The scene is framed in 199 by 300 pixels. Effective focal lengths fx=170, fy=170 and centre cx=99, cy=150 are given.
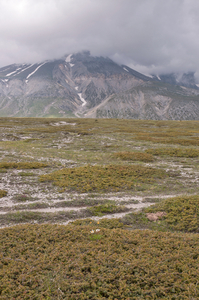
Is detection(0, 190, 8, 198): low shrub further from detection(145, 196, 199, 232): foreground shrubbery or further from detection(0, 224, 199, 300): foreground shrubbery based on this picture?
detection(145, 196, 199, 232): foreground shrubbery

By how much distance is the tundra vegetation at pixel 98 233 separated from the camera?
884 centimetres

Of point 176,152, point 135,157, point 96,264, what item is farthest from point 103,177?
point 176,152

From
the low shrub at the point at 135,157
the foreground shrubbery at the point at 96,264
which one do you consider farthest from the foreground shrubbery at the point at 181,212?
the low shrub at the point at 135,157

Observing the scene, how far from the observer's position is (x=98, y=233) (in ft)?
43.1

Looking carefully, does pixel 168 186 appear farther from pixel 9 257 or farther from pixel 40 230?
pixel 9 257

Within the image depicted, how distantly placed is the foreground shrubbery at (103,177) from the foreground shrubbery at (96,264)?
10.1 m

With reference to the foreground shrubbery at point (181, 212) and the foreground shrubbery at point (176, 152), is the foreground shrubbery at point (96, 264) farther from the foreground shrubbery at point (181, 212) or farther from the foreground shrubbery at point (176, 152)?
the foreground shrubbery at point (176, 152)

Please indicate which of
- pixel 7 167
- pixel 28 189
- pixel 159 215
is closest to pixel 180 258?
pixel 159 215

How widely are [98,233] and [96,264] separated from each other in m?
3.18

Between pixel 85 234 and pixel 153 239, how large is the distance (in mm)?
5019

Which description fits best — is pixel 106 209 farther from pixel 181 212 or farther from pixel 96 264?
pixel 96 264

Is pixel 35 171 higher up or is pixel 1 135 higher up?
pixel 1 135

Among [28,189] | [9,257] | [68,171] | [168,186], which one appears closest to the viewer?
[9,257]

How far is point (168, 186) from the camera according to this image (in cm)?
2453
